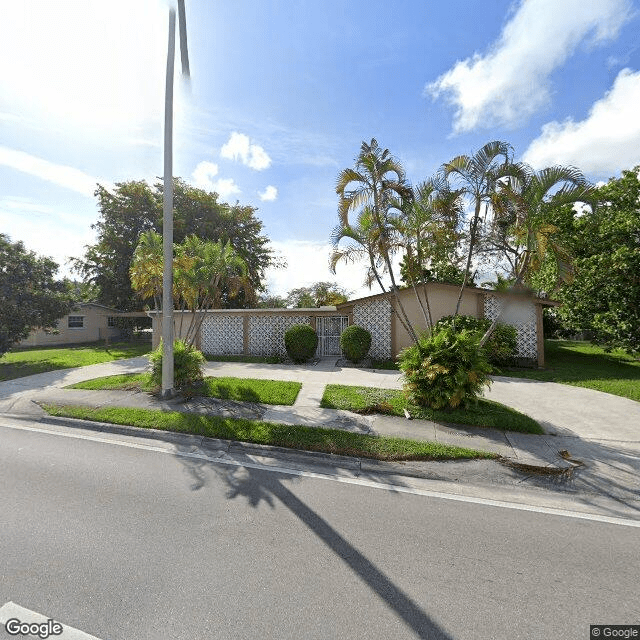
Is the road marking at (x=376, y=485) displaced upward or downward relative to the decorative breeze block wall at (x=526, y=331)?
downward

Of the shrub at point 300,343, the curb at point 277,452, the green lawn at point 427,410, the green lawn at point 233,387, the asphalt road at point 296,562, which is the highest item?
the shrub at point 300,343

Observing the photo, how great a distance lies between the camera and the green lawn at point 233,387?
25.9 ft

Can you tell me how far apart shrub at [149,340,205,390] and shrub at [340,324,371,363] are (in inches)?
248

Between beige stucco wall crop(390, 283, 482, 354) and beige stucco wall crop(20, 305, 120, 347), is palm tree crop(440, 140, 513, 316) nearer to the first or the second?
beige stucco wall crop(390, 283, 482, 354)

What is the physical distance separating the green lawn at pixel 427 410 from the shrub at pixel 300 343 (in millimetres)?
5338

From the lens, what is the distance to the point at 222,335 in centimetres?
1661

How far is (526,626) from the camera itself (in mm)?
2188

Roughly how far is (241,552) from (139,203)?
2752 cm

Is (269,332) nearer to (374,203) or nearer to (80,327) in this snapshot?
(374,203)

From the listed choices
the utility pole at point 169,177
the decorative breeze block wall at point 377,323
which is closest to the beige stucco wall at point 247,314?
the decorative breeze block wall at point 377,323

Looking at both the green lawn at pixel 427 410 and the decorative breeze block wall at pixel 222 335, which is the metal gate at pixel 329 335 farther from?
the green lawn at pixel 427 410

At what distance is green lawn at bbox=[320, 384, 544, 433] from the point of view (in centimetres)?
616

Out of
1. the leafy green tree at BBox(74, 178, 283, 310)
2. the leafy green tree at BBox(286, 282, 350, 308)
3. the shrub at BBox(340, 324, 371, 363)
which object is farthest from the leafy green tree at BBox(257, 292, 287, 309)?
the shrub at BBox(340, 324, 371, 363)

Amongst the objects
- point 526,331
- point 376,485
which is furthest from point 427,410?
point 526,331
